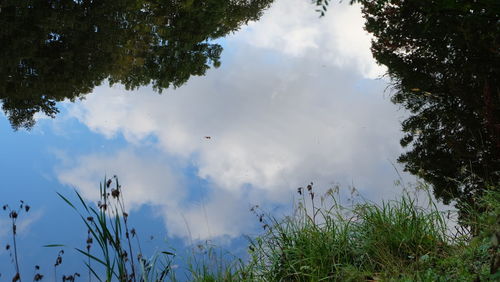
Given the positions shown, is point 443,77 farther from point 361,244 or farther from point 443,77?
point 361,244

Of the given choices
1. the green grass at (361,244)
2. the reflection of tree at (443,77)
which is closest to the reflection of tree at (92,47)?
the reflection of tree at (443,77)

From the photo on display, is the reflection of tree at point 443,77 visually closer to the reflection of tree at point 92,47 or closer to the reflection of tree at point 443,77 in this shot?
the reflection of tree at point 443,77

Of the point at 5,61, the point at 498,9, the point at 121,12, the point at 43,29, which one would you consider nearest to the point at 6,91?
the point at 5,61

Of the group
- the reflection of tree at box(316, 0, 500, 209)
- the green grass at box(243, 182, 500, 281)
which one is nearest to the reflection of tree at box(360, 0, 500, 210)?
the reflection of tree at box(316, 0, 500, 209)

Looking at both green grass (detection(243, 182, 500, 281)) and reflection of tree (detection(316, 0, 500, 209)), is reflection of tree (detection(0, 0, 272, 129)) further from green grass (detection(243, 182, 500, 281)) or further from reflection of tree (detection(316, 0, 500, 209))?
green grass (detection(243, 182, 500, 281))

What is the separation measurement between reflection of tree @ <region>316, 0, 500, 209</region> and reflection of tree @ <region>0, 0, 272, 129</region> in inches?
356

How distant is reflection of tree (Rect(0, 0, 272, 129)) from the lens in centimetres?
1348

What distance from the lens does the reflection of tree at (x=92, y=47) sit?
1348cm

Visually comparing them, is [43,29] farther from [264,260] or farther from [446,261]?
[446,261]

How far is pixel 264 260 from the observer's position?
435 centimetres

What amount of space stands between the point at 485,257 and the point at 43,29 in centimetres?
1420

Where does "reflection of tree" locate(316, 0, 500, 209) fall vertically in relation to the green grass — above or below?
above

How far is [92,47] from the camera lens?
14.9m

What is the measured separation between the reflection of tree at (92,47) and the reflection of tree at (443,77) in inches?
356
